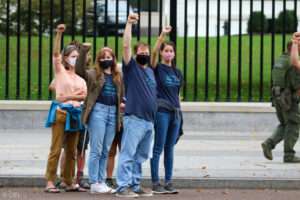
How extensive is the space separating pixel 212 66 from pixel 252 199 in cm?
1119

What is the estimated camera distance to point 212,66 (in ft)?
73.3

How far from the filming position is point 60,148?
456 inches

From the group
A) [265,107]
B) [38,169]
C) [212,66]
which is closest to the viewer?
[38,169]

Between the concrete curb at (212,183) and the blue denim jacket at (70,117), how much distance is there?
82 centimetres

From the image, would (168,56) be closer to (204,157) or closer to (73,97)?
(73,97)

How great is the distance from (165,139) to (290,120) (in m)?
2.46

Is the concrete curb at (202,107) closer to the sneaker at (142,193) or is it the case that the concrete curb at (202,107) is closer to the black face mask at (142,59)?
the sneaker at (142,193)

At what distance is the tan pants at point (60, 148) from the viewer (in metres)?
11.5

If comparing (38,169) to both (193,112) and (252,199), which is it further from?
(193,112)

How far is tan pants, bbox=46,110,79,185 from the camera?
37.8ft

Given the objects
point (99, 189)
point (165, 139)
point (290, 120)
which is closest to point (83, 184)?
point (99, 189)

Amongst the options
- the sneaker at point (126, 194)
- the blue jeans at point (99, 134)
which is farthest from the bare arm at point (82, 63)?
the sneaker at point (126, 194)

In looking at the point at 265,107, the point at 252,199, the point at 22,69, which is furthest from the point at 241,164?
the point at 22,69

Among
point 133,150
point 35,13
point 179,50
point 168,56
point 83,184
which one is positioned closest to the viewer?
point 133,150
